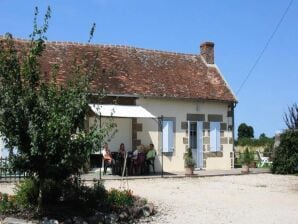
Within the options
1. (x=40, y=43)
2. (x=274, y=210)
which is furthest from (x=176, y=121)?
(x=40, y=43)

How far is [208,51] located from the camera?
87.8ft

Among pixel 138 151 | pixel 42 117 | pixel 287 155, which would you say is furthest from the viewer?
pixel 287 155

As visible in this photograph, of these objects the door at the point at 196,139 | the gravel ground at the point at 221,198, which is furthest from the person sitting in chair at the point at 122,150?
the door at the point at 196,139

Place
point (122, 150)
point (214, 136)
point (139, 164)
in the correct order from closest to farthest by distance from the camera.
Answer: point (122, 150) < point (139, 164) < point (214, 136)

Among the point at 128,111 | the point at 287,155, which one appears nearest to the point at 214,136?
the point at 287,155

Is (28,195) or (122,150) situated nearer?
(28,195)

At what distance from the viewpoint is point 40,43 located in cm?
1018

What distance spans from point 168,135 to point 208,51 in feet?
20.9

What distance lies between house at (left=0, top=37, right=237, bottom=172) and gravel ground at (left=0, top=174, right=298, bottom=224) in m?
3.71

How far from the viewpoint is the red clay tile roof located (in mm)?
22000

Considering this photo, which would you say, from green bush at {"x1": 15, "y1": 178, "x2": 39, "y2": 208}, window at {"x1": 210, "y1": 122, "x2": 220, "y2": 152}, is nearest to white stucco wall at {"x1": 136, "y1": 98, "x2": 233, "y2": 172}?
window at {"x1": 210, "y1": 122, "x2": 220, "y2": 152}

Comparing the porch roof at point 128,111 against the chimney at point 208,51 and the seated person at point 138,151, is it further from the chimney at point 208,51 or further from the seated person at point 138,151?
the chimney at point 208,51

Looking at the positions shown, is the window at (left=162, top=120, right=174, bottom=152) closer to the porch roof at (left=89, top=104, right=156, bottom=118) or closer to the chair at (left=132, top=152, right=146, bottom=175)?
the porch roof at (left=89, top=104, right=156, bottom=118)

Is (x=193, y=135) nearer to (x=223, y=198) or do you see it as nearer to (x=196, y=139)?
(x=196, y=139)
